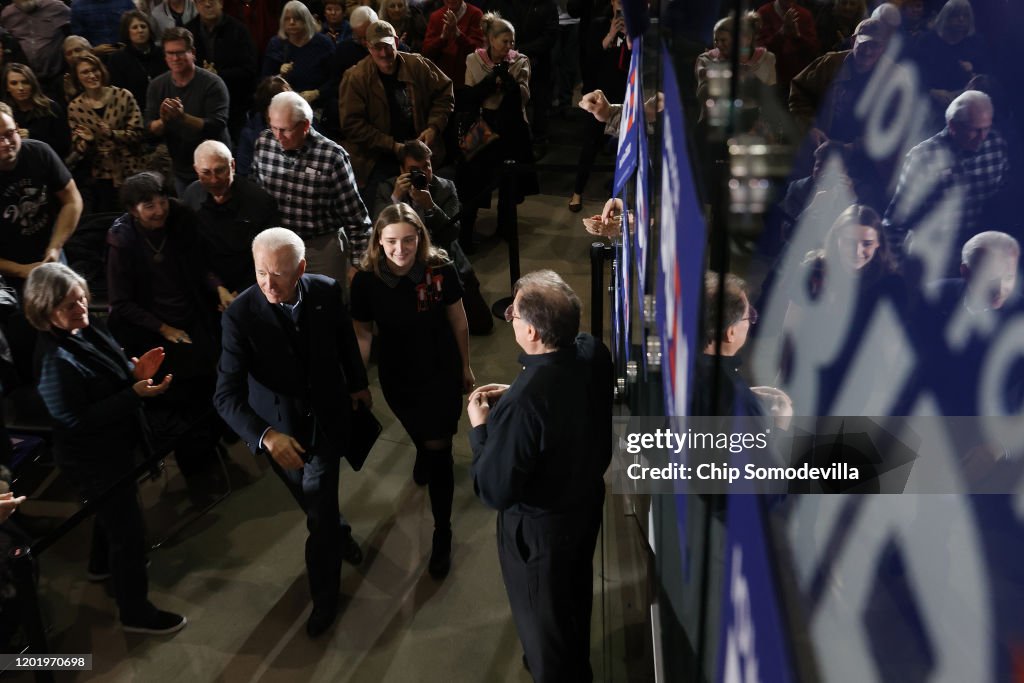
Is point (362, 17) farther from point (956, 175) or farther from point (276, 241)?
point (956, 175)

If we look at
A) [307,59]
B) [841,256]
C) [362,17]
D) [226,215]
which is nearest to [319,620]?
[226,215]

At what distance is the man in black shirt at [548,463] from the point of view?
8.91 ft

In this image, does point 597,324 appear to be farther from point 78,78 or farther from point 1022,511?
point 1022,511

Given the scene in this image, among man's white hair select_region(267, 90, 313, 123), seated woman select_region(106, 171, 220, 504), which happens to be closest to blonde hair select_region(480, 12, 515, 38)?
man's white hair select_region(267, 90, 313, 123)

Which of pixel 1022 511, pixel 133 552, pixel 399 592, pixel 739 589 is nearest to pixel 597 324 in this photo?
pixel 399 592

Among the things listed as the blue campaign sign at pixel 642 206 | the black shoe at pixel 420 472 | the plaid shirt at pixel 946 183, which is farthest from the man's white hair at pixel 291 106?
the plaid shirt at pixel 946 183

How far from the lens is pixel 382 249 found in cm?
382

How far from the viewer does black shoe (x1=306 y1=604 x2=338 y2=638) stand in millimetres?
3768

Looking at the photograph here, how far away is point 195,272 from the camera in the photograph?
445cm

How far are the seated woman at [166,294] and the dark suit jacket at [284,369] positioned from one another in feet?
2.68

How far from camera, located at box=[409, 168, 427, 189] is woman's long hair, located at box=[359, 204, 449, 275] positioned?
4.34ft

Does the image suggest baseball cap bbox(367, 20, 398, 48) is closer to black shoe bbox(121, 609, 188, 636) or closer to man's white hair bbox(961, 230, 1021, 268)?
black shoe bbox(121, 609, 188, 636)

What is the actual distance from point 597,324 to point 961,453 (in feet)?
12.9

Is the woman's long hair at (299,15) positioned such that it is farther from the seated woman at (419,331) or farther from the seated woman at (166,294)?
the seated woman at (419,331)
